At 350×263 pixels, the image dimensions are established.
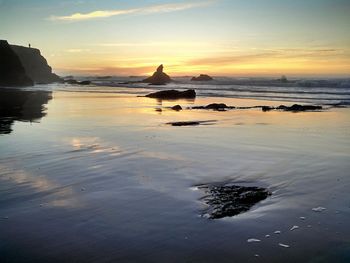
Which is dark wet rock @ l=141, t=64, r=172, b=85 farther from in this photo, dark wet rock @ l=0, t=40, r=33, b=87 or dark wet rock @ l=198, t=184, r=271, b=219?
dark wet rock @ l=198, t=184, r=271, b=219

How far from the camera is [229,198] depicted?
6.49 meters

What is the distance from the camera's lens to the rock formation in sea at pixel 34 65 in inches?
5300

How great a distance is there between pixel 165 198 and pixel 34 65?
146 m

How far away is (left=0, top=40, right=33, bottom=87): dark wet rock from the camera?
3105 inches

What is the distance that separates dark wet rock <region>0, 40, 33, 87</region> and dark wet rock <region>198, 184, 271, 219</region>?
8043 cm

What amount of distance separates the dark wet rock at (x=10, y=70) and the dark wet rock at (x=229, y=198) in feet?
264

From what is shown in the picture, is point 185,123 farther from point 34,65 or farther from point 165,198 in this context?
point 34,65

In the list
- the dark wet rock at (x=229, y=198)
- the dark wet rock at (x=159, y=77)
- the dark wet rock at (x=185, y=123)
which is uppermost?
the dark wet rock at (x=159, y=77)

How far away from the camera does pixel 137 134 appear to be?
556 inches

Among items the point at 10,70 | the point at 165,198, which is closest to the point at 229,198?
the point at 165,198

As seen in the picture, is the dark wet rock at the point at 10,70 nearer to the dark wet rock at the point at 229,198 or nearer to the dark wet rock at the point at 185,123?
the dark wet rock at the point at 185,123

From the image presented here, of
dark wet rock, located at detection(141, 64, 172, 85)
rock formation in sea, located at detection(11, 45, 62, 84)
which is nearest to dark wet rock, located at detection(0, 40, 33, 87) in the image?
dark wet rock, located at detection(141, 64, 172, 85)

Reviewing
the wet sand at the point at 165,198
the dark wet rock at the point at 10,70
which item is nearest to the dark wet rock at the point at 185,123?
the wet sand at the point at 165,198

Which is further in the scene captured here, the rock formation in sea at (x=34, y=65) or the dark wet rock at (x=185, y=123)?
the rock formation in sea at (x=34, y=65)
